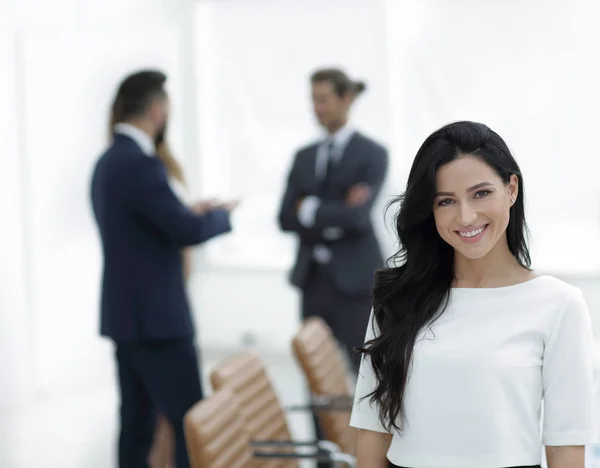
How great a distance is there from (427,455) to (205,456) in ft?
2.26

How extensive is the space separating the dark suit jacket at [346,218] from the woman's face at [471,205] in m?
2.32

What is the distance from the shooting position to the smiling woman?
1.58 m

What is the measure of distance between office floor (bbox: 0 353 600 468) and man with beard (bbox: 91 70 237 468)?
1.16 metres

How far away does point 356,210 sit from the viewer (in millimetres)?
3979

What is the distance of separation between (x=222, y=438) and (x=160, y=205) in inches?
44.7

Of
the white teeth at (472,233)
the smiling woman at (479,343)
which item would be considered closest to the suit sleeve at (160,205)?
the smiling woman at (479,343)

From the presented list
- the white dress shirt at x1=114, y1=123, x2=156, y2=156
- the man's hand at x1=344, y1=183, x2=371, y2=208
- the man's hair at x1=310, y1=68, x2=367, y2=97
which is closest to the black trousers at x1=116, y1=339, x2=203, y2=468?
the white dress shirt at x1=114, y1=123, x2=156, y2=156

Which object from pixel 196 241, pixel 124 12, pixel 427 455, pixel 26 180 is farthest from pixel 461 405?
pixel 124 12

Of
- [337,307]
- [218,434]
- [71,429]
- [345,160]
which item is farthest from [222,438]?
[71,429]

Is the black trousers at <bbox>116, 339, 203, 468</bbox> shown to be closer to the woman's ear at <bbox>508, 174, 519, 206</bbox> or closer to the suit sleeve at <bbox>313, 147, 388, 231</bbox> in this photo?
the suit sleeve at <bbox>313, 147, 388, 231</bbox>

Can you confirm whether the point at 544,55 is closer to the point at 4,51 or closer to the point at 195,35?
the point at 195,35

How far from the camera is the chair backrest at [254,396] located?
2.63 metres

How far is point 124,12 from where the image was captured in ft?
20.9

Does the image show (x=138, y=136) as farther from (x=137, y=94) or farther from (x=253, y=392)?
(x=253, y=392)
